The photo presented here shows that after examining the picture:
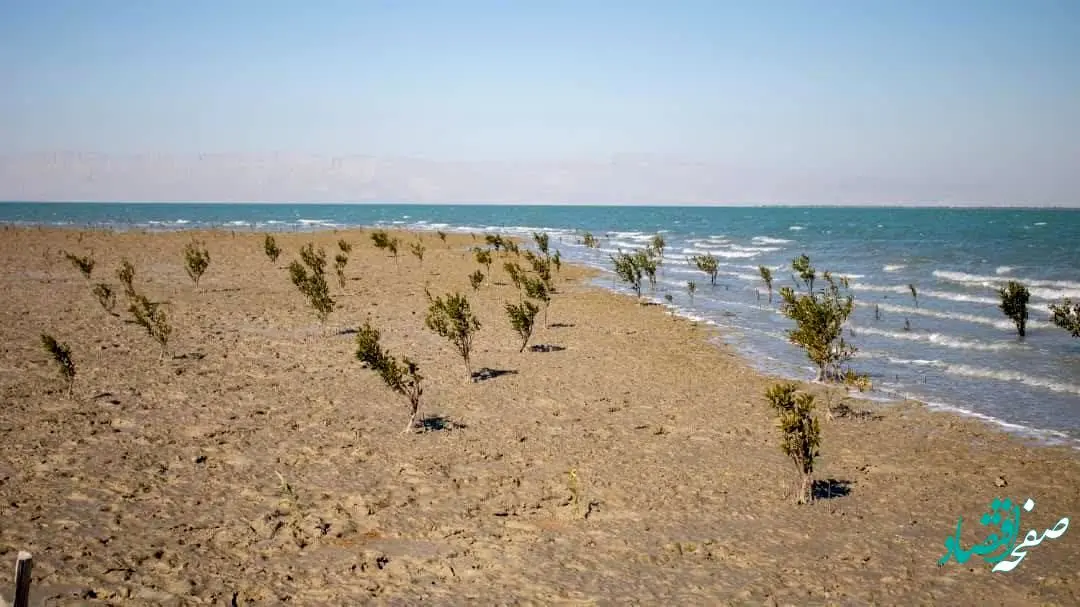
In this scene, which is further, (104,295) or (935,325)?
(935,325)

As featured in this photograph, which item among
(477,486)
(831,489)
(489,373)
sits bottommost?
(831,489)

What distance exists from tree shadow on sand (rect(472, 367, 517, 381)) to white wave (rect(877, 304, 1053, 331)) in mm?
19875

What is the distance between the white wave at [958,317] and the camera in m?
26.0

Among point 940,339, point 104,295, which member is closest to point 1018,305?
point 940,339

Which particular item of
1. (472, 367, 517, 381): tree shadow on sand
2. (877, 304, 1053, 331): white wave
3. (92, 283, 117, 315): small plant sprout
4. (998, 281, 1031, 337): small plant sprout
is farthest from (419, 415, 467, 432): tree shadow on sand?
(877, 304, 1053, 331): white wave

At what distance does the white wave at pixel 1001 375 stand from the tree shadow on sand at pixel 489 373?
39.3 feet

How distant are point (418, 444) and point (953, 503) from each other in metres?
8.87

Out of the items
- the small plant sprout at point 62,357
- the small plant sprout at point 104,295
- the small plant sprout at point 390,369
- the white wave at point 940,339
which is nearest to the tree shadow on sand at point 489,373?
the small plant sprout at point 390,369

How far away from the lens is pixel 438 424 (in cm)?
1343

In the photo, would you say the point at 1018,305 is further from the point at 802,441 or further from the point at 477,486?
the point at 477,486

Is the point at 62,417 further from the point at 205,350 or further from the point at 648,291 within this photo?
the point at 648,291

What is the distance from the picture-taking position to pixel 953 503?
1034 cm

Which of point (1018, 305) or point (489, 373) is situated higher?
point (1018, 305)

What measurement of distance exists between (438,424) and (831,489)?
7273mm
